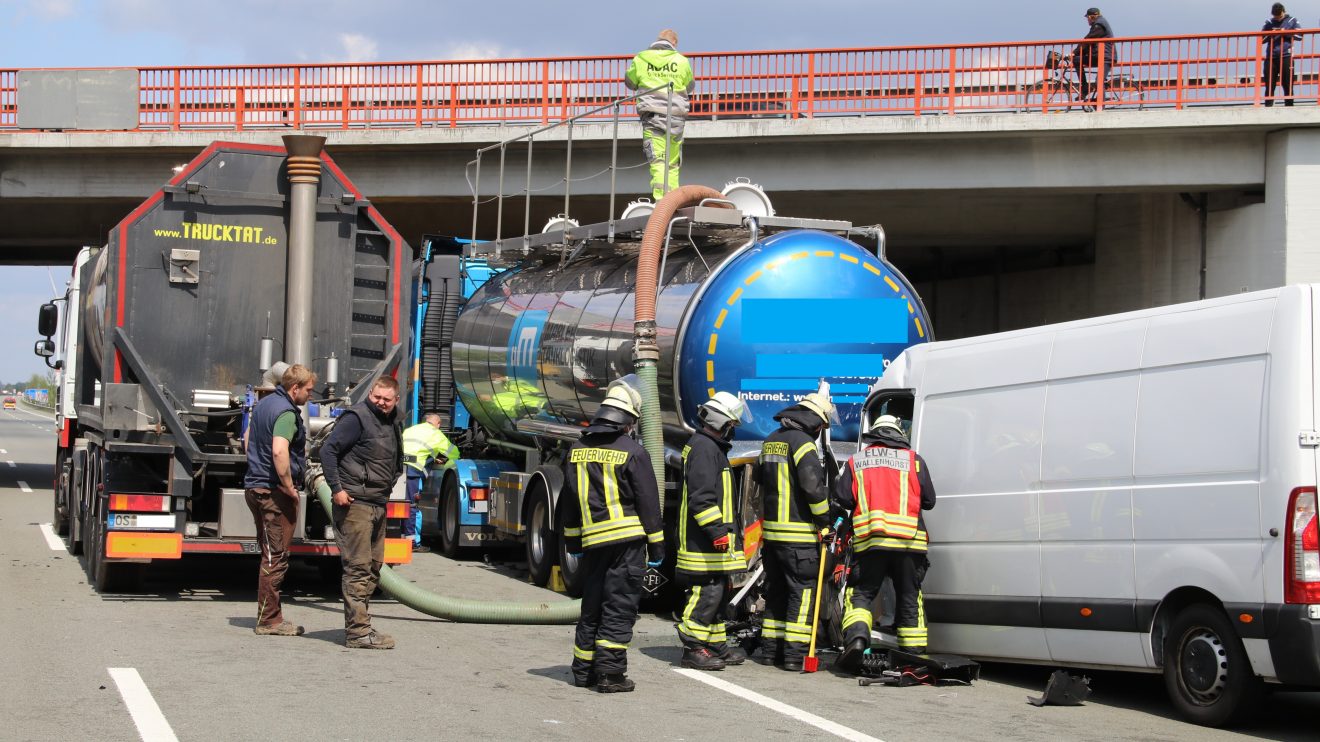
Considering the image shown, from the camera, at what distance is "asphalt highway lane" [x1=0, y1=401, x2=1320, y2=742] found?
6965 mm

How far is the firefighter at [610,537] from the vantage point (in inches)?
317

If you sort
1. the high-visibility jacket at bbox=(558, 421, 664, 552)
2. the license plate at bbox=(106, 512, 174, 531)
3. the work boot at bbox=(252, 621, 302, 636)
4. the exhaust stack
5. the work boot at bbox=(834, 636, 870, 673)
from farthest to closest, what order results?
the exhaust stack < the license plate at bbox=(106, 512, 174, 531) < the work boot at bbox=(252, 621, 302, 636) < the work boot at bbox=(834, 636, 870, 673) < the high-visibility jacket at bbox=(558, 421, 664, 552)

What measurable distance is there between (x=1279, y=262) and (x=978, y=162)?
4.33 meters

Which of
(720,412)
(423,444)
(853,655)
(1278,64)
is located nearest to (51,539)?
(423,444)

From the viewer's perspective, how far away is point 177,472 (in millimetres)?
11250

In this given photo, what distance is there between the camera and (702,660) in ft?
29.5

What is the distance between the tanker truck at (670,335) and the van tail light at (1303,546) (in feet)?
13.8

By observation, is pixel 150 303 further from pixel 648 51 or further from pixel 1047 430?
pixel 1047 430

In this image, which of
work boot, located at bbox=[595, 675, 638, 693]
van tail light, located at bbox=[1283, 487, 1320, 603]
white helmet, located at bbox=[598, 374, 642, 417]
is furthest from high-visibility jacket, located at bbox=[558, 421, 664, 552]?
van tail light, located at bbox=[1283, 487, 1320, 603]

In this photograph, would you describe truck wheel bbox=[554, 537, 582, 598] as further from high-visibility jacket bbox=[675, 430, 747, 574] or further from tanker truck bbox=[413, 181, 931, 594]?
high-visibility jacket bbox=[675, 430, 747, 574]

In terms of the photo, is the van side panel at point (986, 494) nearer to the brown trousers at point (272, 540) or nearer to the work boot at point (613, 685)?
the work boot at point (613, 685)

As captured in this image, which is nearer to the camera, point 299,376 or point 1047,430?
point 1047,430

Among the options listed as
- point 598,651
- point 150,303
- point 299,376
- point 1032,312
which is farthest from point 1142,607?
point 1032,312

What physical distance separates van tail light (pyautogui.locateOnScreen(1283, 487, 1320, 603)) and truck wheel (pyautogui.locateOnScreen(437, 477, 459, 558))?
10.3 m
